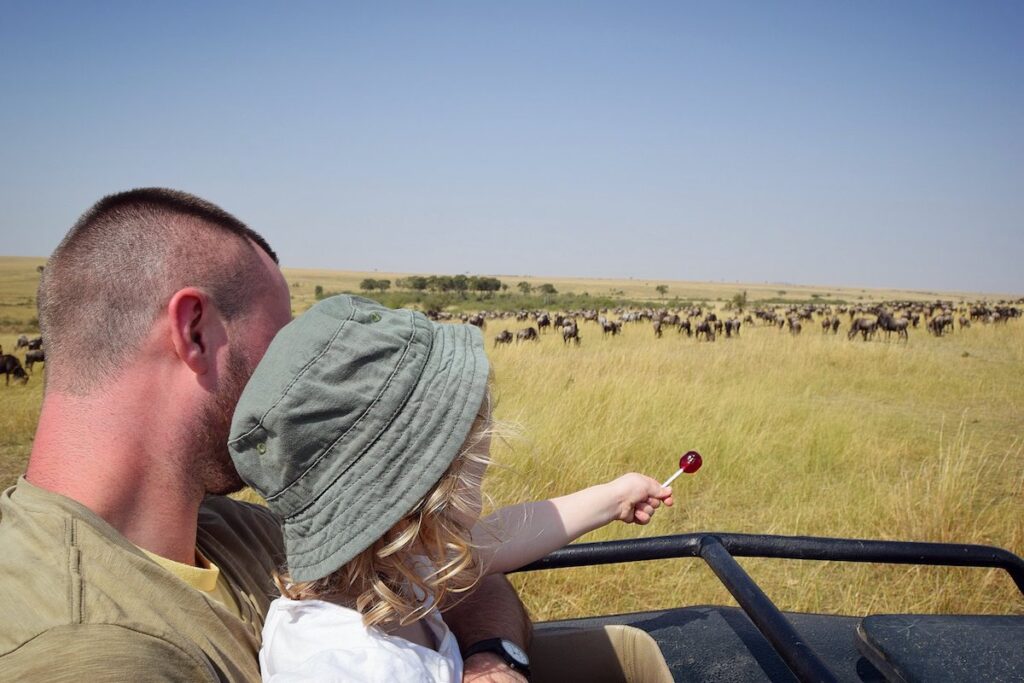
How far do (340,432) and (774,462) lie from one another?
6616 mm

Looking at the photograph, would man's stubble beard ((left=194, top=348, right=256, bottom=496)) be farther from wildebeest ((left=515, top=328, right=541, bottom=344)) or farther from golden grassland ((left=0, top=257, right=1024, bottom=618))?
wildebeest ((left=515, top=328, right=541, bottom=344))

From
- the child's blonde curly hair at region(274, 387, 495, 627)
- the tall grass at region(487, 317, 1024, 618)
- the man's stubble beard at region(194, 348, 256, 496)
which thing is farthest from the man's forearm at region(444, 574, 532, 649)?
the man's stubble beard at region(194, 348, 256, 496)

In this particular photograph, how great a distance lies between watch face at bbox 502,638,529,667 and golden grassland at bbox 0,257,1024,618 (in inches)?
16.3

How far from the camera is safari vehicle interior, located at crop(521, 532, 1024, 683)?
1.30 m

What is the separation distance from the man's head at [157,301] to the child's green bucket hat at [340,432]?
329 millimetres

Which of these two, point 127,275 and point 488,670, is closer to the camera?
Result: point 488,670

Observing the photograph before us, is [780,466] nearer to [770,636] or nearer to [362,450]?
[770,636]

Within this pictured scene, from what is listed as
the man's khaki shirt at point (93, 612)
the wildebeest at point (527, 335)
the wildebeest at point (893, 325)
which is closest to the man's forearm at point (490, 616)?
the man's khaki shirt at point (93, 612)

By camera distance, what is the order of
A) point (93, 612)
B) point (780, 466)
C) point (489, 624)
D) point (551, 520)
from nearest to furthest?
1. point (93, 612)
2. point (489, 624)
3. point (551, 520)
4. point (780, 466)

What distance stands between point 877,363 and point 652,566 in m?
12.5

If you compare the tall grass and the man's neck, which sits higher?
the man's neck

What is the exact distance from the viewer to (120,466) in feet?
4.28

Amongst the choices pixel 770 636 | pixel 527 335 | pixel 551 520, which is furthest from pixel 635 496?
pixel 527 335

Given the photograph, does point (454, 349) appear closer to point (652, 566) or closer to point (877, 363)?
point (652, 566)
